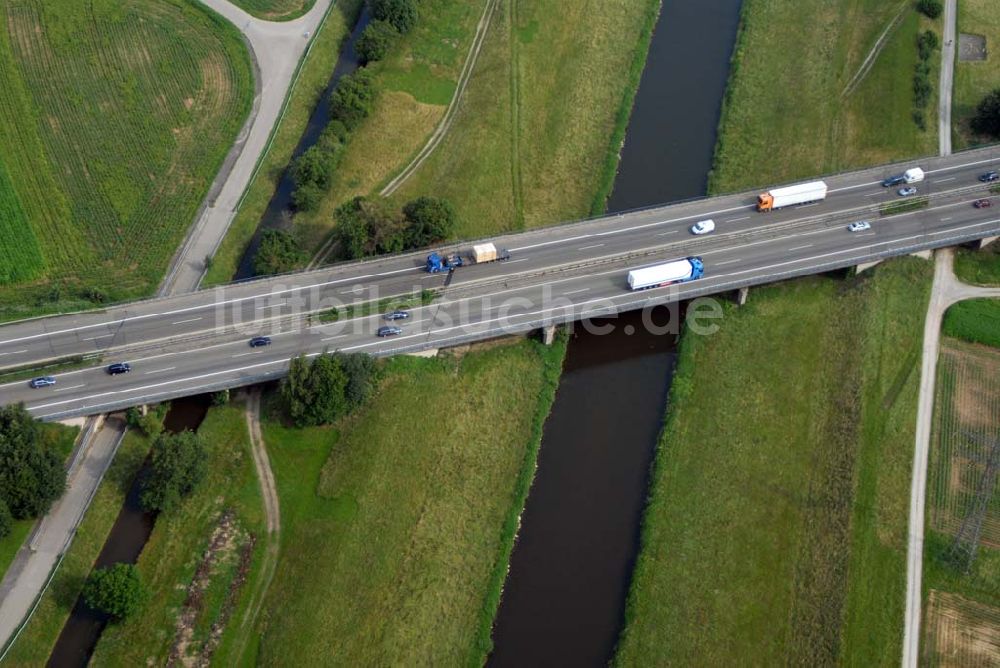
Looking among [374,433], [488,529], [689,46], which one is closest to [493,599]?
[488,529]

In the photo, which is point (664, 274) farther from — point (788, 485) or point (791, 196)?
point (788, 485)

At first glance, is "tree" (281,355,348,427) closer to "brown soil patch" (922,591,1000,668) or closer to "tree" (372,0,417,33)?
"brown soil patch" (922,591,1000,668)

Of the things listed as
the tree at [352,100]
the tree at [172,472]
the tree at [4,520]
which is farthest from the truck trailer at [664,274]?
the tree at [4,520]

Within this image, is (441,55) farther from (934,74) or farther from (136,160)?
(934,74)

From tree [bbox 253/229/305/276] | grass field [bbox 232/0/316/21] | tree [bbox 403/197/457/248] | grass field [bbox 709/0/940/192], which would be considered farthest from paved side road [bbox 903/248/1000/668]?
grass field [bbox 232/0/316/21]

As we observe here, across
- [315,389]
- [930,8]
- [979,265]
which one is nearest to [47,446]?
[315,389]

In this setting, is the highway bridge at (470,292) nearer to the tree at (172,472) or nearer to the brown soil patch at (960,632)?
the tree at (172,472)
